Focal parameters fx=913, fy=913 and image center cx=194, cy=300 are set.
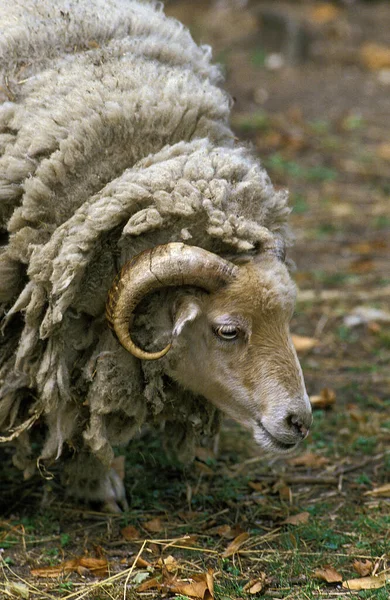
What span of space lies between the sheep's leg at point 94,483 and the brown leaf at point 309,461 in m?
0.90

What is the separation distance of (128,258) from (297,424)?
904 mm

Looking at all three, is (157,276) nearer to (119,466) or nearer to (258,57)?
(119,466)

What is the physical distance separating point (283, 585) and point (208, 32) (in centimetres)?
1061

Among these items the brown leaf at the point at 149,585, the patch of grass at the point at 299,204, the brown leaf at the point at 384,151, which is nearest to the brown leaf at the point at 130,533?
the brown leaf at the point at 149,585

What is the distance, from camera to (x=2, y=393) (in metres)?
3.64

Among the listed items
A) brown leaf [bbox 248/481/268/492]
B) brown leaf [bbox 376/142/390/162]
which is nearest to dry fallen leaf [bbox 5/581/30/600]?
brown leaf [bbox 248/481/268/492]

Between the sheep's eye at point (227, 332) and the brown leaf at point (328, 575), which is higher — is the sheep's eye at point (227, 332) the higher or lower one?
the higher one

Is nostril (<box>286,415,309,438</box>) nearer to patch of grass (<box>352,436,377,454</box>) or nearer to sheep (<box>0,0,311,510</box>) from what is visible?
sheep (<box>0,0,311,510</box>)

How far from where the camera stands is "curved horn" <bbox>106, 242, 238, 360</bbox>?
3248 mm

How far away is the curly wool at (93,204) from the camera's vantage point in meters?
3.34

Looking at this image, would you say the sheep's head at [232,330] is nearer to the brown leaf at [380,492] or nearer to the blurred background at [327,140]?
the brown leaf at [380,492]

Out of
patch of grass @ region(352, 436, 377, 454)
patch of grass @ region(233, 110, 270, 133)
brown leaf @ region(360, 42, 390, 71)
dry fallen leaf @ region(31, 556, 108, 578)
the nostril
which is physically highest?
brown leaf @ region(360, 42, 390, 71)

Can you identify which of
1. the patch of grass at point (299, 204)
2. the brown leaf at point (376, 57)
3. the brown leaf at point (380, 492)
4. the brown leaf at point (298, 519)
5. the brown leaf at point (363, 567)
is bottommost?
the brown leaf at point (363, 567)

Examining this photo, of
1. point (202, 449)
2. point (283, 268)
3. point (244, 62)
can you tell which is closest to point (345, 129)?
point (244, 62)
